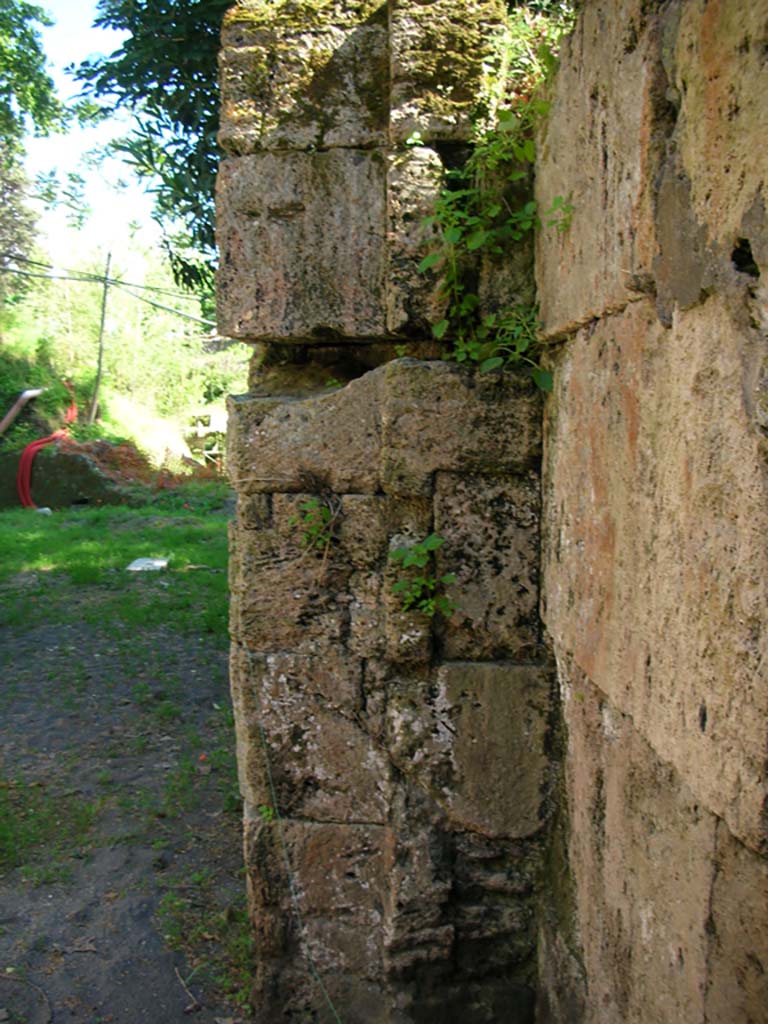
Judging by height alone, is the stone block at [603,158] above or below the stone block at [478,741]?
above

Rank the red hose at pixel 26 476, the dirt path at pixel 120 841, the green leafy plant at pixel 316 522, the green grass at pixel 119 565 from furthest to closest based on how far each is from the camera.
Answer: the red hose at pixel 26 476 < the green grass at pixel 119 565 < the dirt path at pixel 120 841 < the green leafy plant at pixel 316 522

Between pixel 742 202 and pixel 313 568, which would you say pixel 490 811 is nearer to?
pixel 313 568

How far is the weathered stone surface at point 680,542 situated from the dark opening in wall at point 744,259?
0.05 m

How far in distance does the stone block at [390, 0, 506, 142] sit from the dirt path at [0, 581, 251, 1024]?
2483mm

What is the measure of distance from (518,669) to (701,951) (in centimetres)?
105

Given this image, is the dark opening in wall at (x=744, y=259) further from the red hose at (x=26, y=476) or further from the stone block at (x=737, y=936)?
the red hose at (x=26, y=476)

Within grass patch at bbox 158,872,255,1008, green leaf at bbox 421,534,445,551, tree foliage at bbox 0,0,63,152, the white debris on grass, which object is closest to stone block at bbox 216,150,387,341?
green leaf at bbox 421,534,445,551

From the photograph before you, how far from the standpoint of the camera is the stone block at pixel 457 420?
241cm

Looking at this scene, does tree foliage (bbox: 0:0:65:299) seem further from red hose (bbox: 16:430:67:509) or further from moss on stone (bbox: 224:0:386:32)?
moss on stone (bbox: 224:0:386:32)

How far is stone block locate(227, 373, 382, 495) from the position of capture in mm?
2516

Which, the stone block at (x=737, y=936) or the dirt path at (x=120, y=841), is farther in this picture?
the dirt path at (x=120, y=841)

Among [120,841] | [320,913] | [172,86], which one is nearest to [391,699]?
[320,913]

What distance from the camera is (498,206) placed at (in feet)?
7.73

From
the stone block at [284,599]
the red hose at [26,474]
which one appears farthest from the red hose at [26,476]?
the stone block at [284,599]
